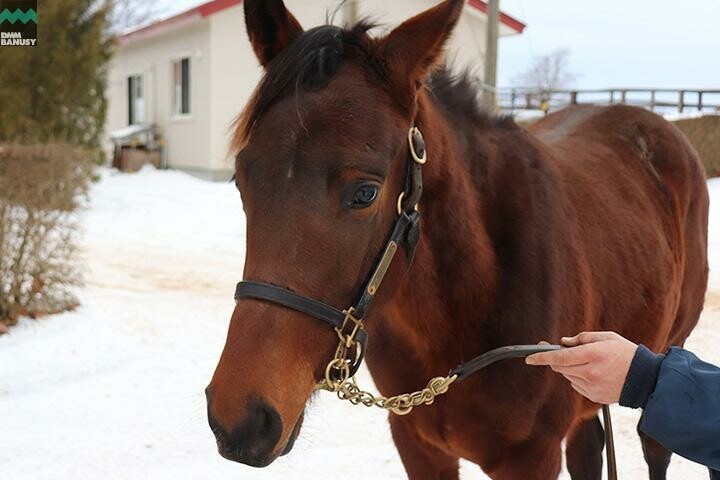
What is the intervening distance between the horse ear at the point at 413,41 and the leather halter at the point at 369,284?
184 mm

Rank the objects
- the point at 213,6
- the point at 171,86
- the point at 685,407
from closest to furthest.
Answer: the point at 685,407
the point at 213,6
the point at 171,86

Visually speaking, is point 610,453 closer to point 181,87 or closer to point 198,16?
point 198,16

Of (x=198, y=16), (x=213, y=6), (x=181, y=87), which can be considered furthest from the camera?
(x=181, y=87)

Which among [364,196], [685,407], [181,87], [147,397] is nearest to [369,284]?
[364,196]

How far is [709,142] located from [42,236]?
44.1ft

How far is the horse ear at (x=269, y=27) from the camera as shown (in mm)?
2223

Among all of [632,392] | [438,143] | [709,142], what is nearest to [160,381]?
[438,143]

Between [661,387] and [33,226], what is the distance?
5.97 meters

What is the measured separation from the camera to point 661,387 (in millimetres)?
1453

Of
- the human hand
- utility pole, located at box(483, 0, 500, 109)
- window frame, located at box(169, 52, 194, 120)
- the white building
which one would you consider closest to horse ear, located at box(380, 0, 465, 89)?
the human hand

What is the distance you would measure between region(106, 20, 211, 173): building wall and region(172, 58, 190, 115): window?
177mm

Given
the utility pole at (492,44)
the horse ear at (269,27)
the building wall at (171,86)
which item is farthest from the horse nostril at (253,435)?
the building wall at (171,86)

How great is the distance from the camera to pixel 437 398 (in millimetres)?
2486

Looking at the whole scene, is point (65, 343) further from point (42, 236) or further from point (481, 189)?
point (481, 189)
